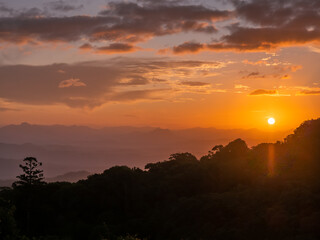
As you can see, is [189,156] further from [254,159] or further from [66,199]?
[66,199]

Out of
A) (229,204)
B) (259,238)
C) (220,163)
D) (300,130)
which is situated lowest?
(259,238)

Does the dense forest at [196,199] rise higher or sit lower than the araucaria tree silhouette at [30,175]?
lower

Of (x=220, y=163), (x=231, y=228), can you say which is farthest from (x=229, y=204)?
(x=220, y=163)

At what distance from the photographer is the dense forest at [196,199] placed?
162ft

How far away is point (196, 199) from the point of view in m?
58.1

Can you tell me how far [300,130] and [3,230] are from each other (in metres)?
55.0

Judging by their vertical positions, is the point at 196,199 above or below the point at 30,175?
below

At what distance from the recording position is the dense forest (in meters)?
49.4

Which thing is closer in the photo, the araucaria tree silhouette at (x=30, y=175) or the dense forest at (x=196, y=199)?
the dense forest at (x=196, y=199)

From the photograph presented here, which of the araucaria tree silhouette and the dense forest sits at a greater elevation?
the araucaria tree silhouette

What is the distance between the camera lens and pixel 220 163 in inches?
2884

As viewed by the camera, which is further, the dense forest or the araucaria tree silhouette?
the araucaria tree silhouette

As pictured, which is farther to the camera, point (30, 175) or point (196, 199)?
point (30, 175)

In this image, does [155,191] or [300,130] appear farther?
[300,130]
